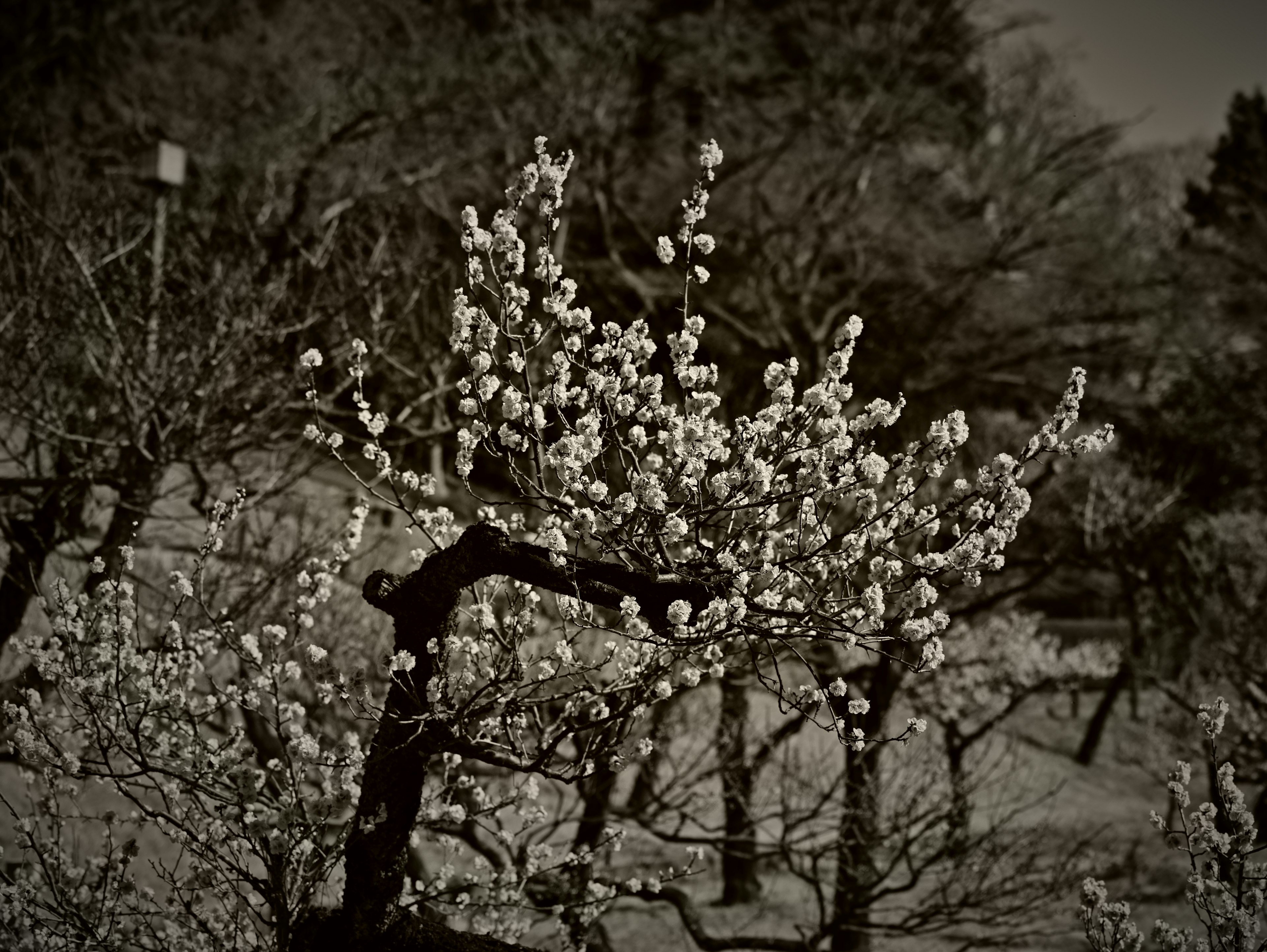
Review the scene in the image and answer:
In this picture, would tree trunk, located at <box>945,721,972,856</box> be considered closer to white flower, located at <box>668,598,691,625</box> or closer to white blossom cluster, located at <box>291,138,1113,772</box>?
white blossom cluster, located at <box>291,138,1113,772</box>

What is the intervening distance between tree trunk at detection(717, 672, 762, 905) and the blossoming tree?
394 centimetres

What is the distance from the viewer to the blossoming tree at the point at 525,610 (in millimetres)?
3916

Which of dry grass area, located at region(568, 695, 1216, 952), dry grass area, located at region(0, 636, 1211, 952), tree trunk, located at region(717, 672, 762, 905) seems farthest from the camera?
dry grass area, located at region(568, 695, 1216, 952)

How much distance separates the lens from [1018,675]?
21594 millimetres

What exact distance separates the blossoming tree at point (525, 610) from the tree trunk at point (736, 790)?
155 inches

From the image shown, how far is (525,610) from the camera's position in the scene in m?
4.71

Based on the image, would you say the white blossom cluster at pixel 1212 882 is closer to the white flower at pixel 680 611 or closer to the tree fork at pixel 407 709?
the white flower at pixel 680 611

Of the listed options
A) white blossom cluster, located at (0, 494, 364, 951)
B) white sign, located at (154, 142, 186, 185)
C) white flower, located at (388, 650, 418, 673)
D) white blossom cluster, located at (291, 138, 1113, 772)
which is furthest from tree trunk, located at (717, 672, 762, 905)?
white sign, located at (154, 142, 186, 185)

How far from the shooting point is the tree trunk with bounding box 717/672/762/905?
32.4 feet

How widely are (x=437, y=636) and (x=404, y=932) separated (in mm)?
1482

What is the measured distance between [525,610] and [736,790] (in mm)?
6224

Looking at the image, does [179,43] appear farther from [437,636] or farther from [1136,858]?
[1136,858]

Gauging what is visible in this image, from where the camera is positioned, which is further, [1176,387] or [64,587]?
[1176,387]

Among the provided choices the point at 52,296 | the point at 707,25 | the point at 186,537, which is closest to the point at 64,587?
the point at 52,296
